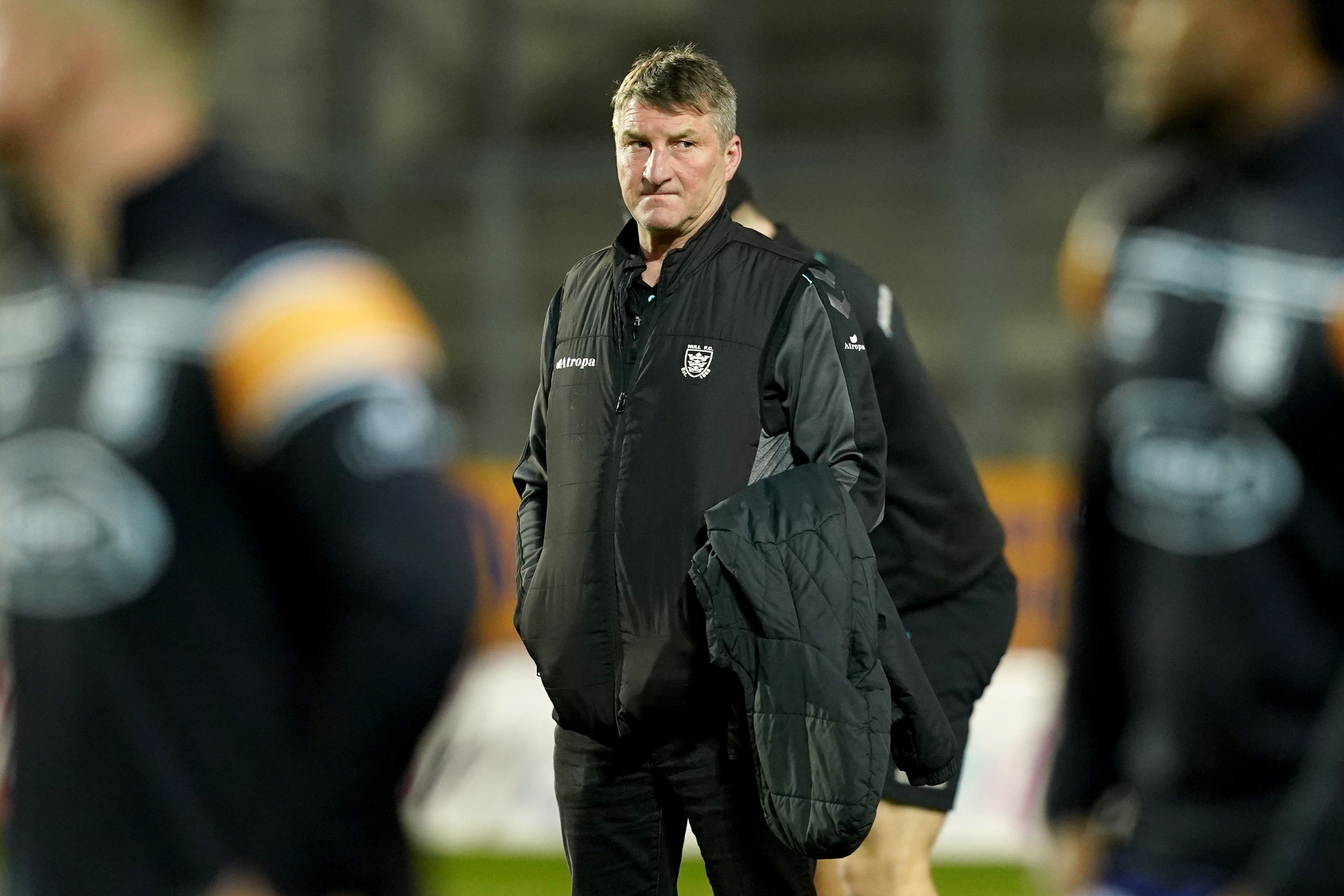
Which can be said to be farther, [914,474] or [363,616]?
[914,474]

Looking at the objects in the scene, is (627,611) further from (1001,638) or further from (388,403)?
(388,403)

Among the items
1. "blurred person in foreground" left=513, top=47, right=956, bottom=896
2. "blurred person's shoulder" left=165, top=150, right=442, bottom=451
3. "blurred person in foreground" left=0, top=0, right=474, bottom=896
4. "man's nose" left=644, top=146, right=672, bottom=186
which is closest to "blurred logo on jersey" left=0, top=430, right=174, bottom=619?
"blurred person in foreground" left=0, top=0, right=474, bottom=896

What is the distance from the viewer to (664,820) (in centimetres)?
310

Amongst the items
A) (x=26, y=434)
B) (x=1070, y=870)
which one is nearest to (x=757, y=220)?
(x=1070, y=870)

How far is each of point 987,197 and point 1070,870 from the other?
10980mm

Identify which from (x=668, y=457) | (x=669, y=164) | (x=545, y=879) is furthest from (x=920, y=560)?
(x=545, y=879)

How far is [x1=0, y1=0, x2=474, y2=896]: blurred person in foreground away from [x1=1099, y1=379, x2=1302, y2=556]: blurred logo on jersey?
2.33 feet

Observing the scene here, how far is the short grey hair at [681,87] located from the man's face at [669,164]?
0.01 metres

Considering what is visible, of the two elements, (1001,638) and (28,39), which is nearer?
(28,39)

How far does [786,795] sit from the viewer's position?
9.34 feet

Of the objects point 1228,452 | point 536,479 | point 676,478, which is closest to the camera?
point 1228,452

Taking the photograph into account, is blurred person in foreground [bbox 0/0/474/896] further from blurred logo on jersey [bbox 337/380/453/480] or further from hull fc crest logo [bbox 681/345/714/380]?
hull fc crest logo [bbox 681/345/714/380]

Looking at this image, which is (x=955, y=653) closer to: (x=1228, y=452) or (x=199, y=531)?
(x=1228, y=452)

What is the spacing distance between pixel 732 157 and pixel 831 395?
483 millimetres
